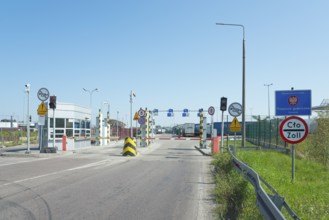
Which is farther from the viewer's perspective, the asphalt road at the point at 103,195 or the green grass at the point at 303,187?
the asphalt road at the point at 103,195

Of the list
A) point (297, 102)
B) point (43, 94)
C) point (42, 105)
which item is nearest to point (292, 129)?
point (297, 102)

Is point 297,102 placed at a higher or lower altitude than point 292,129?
higher

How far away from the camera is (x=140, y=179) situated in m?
13.5

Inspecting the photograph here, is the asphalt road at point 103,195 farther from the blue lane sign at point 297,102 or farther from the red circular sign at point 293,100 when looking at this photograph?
the red circular sign at point 293,100

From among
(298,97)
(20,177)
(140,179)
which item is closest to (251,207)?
(140,179)

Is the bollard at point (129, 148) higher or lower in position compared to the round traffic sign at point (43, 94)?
lower

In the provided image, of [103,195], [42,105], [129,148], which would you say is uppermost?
[42,105]

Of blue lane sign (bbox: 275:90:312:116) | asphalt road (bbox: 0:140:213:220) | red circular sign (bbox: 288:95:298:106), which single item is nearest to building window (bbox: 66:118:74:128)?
asphalt road (bbox: 0:140:213:220)

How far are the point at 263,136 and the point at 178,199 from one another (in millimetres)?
23540

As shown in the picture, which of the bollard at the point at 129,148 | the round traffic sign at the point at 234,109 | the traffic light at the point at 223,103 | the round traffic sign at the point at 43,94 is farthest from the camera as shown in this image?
the bollard at the point at 129,148

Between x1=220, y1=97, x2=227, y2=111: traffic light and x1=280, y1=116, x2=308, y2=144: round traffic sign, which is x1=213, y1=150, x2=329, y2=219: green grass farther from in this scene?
x1=220, y1=97, x2=227, y2=111: traffic light

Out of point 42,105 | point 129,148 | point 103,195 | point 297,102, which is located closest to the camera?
point 103,195

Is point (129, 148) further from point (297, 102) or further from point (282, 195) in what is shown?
A: point (282, 195)

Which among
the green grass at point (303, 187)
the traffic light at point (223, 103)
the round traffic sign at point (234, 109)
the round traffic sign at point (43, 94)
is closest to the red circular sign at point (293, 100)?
the green grass at point (303, 187)
